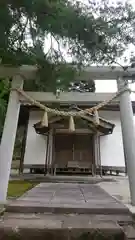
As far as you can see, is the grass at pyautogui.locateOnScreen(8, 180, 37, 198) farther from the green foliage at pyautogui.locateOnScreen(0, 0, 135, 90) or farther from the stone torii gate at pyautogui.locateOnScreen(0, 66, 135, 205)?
the green foliage at pyautogui.locateOnScreen(0, 0, 135, 90)

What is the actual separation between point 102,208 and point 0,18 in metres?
2.69

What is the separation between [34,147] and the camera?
998 cm

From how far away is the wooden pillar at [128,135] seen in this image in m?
2.93

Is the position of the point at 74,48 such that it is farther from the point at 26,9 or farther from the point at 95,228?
the point at 95,228

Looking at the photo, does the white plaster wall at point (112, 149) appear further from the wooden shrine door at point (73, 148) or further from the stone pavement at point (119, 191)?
the stone pavement at point (119, 191)

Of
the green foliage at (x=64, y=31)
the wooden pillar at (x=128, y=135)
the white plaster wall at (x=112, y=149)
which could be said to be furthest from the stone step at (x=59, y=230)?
the white plaster wall at (x=112, y=149)

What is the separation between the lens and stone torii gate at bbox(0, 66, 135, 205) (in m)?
2.95

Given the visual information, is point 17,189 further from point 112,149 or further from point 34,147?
point 112,149

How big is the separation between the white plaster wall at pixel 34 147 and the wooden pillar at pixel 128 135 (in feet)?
23.1

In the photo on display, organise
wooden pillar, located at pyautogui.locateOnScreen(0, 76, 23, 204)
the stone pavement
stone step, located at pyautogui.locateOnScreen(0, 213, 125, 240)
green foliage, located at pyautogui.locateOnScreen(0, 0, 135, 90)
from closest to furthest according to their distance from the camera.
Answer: stone step, located at pyautogui.locateOnScreen(0, 213, 125, 240)
green foliage, located at pyautogui.locateOnScreen(0, 0, 135, 90)
wooden pillar, located at pyautogui.locateOnScreen(0, 76, 23, 204)
the stone pavement

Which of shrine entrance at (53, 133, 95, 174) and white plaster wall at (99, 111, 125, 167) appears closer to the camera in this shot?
white plaster wall at (99, 111, 125, 167)

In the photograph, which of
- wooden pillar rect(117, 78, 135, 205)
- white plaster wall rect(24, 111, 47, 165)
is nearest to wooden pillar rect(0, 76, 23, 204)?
wooden pillar rect(117, 78, 135, 205)

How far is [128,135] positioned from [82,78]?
4.22 feet

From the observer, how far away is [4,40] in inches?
103
